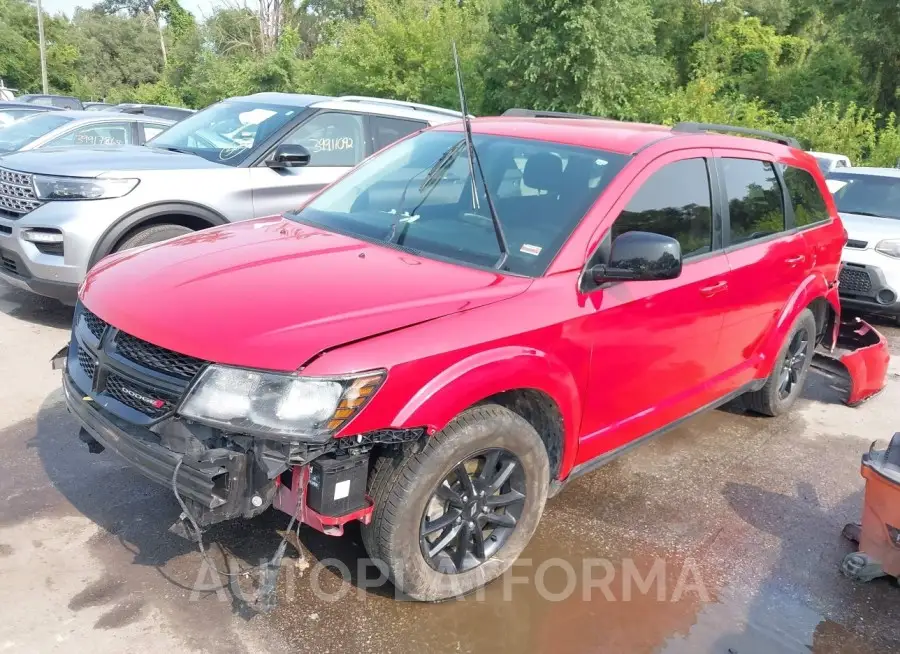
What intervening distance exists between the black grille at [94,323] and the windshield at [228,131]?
127 inches

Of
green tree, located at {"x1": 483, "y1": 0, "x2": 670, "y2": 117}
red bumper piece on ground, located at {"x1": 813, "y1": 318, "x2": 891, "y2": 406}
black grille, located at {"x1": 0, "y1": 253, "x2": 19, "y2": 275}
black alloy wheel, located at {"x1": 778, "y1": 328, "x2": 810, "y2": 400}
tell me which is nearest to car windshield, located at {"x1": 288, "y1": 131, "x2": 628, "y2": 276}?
black alloy wheel, located at {"x1": 778, "y1": 328, "x2": 810, "y2": 400}

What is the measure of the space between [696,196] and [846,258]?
16.4 feet

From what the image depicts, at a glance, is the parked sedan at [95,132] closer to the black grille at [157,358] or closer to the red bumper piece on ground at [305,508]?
the black grille at [157,358]

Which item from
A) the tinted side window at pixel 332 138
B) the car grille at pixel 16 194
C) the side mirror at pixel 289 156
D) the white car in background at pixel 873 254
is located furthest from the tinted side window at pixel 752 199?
the car grille at pixel 16 194

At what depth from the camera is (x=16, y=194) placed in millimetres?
5609

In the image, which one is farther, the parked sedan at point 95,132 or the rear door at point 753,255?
the parked sedan at point 95,132

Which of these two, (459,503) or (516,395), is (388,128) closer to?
(516,395)

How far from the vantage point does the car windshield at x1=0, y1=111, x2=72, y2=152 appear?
32.7ft

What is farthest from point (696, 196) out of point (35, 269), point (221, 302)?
point (35, 269)

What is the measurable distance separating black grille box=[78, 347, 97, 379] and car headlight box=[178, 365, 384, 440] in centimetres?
75

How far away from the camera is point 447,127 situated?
13.6 ft

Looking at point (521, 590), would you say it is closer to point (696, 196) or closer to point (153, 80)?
point (696, 196)

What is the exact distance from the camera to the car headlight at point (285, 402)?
2.38m

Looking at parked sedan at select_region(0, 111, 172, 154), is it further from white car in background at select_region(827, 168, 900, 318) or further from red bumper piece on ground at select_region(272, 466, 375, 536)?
white car in background at select_region(827, 168, 900, 318)
